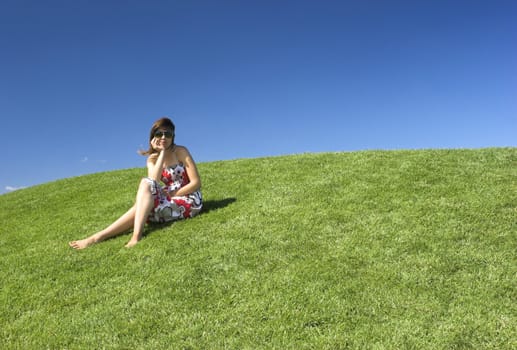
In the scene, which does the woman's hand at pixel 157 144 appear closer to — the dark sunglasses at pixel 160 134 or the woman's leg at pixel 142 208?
the dark sunglasses at pixel 160 134

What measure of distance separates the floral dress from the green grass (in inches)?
12.6

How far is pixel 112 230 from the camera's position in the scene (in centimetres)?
959

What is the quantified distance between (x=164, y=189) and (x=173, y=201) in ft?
1.53

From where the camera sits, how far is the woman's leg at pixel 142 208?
29.8ft

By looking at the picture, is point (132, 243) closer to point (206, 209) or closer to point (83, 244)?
point (83, 244)

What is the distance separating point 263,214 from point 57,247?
4.50 meters

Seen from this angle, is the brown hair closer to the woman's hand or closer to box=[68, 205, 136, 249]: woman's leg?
the woman's hand

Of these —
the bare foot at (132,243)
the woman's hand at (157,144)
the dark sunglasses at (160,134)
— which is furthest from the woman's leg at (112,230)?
the dark sunglasses at (160,134)

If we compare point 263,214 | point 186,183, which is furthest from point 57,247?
point 263,214

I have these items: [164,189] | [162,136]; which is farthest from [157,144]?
[164,189]

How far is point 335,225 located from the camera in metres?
9.04

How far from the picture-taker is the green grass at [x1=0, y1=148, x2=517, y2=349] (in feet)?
19.1

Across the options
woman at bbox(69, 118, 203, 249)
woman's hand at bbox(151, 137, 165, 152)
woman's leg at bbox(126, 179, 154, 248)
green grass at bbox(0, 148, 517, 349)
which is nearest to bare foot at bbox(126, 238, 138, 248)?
woman's leg at bbox(126, 179, 154, 248)

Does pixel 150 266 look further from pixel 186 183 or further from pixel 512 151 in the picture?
pixel 512 151
